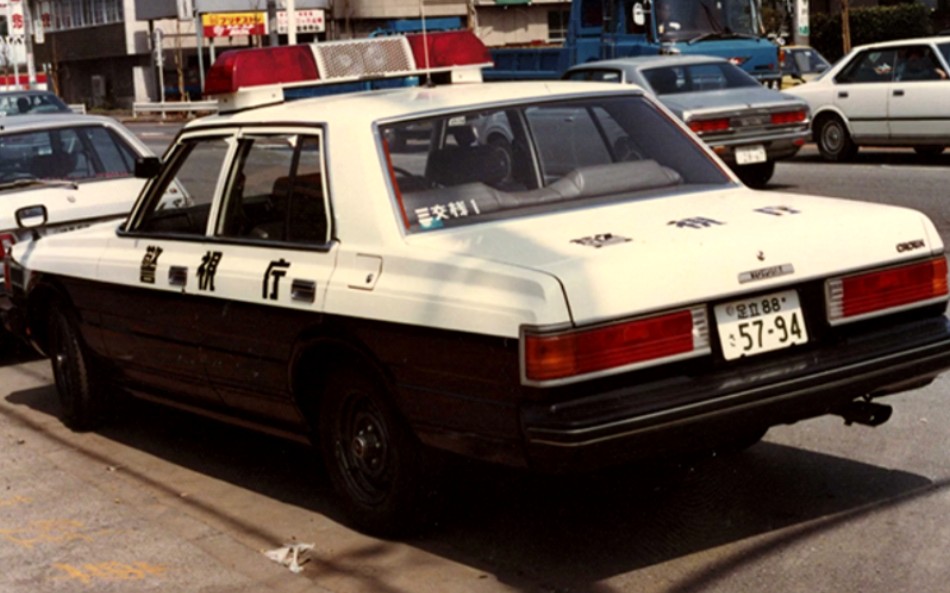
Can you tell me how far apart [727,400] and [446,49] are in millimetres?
2950

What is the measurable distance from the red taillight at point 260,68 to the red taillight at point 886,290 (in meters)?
2.62

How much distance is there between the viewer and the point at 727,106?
17.4 m

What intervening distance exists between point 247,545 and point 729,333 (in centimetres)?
202

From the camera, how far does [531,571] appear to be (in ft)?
17.7

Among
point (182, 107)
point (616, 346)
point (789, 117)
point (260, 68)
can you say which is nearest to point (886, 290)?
point (616, 346)

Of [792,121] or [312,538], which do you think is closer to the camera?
[312,538]

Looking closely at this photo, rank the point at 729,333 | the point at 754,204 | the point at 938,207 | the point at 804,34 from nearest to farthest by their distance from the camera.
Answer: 1. the point at 729,333
2. the point at 754,204
3. the point at 938,207
4. the point at 804,34

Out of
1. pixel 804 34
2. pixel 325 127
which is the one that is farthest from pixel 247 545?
pixel 804 34

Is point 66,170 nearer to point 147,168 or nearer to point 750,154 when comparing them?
point 147,168

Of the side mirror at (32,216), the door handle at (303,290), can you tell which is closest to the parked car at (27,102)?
the side mirror at (32,216)

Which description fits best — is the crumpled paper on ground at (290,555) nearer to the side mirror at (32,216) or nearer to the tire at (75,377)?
the tire at (75,377)

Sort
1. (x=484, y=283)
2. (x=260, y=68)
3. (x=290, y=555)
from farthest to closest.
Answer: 1. (x=260, y=68)
2. (x=290, y=555)
3. (x=484, y=283)

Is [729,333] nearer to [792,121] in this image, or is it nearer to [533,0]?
[792,121]

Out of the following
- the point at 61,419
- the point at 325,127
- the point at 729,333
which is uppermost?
the point at 325,127
